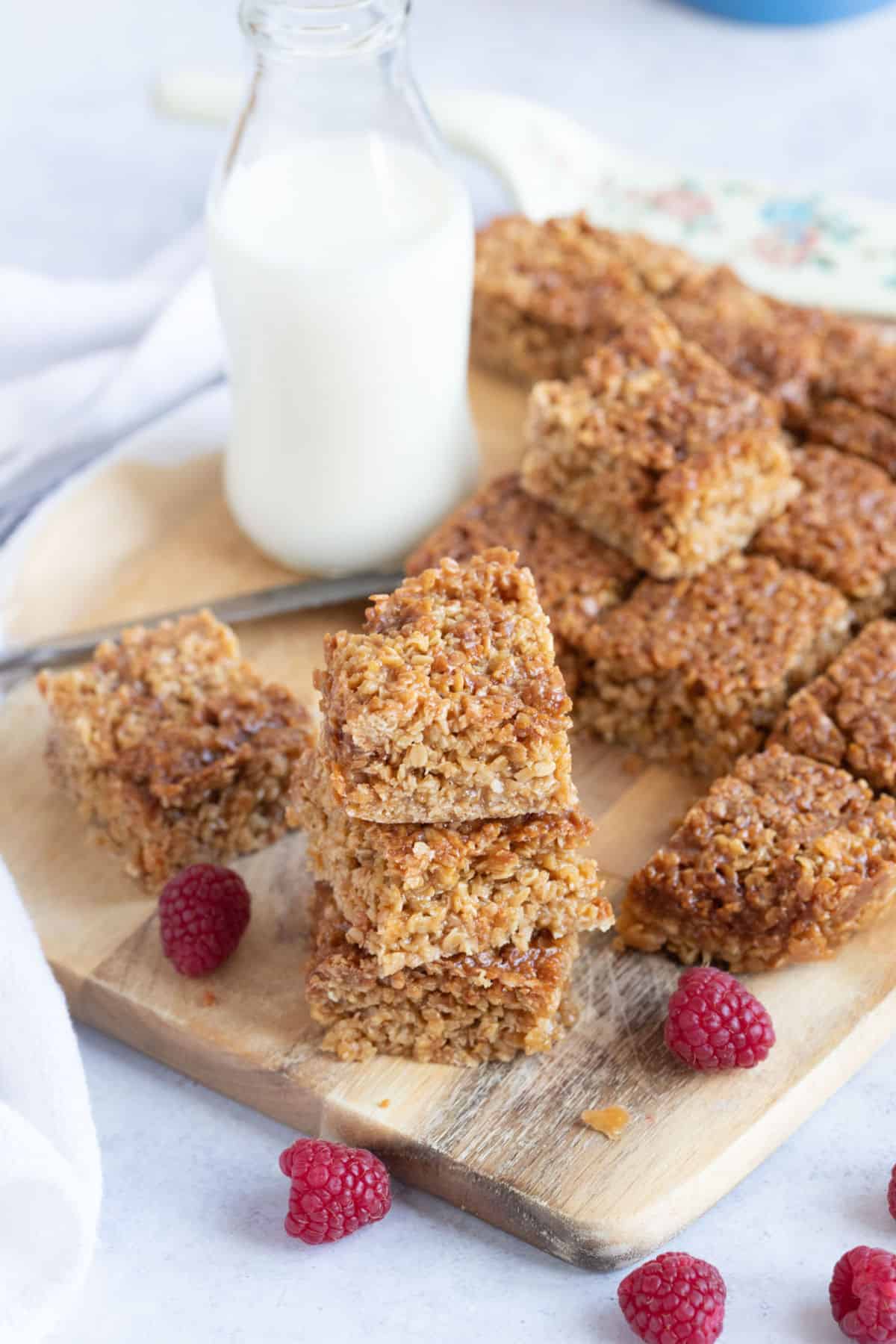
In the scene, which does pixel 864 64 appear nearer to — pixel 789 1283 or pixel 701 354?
pixel 701 354

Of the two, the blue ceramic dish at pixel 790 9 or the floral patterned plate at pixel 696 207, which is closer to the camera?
the floral patterned plate at pixel 696 207

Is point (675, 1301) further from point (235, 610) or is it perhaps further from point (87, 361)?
point (87, 361)

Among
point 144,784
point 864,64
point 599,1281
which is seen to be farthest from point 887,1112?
point 864,64

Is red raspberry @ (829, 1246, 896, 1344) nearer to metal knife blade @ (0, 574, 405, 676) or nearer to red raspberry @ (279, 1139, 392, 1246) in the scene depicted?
red raspberry @ (279, 1139, 392, 1246)

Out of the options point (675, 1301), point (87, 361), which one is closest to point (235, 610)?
point (87, 361)

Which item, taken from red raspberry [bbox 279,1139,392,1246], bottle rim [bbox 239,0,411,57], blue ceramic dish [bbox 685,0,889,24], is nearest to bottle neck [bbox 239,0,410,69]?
bottle rim [bbox 239,0,411,57]

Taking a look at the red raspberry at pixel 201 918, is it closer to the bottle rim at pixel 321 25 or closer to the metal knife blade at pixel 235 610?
the metal knife blade at pixel 235 610

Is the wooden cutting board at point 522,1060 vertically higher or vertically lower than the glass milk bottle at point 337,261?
Answer: lower

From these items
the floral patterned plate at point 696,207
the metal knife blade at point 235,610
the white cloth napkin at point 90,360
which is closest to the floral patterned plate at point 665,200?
the floral patterned plate at point 696,207
